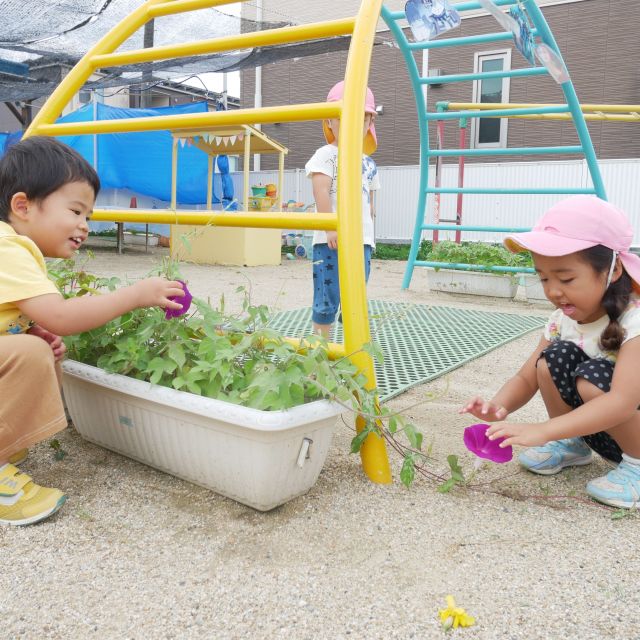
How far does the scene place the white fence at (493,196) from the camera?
25.4ft

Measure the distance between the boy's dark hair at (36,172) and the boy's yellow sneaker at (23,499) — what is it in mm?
499

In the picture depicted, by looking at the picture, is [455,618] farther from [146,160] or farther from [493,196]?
[493,196]

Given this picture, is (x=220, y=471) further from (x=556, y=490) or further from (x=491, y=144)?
(x=491, y=144)

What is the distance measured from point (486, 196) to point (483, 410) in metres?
7.68

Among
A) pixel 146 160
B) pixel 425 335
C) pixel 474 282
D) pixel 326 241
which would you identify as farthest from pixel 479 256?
pixel 146 160

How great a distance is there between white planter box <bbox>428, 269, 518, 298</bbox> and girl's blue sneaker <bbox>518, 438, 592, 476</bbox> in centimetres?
280

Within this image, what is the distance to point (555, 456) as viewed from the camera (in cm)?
146

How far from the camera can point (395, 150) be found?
9305mm

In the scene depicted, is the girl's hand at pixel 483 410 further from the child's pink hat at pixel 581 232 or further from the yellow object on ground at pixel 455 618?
the yellow object on ground at pixel 455 618

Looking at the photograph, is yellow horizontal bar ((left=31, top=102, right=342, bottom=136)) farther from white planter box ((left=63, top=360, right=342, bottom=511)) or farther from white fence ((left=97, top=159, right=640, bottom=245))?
white fence ((left=97, top=159, right=640, bottom=245))

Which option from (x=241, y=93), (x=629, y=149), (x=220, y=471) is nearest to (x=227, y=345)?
(x=220, y=471)

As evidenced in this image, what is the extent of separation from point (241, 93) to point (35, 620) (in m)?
10.4

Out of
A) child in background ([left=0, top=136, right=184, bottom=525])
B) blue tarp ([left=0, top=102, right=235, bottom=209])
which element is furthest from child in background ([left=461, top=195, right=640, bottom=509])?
blue tarp ([left=0, top=102, right=235, bottom=209])

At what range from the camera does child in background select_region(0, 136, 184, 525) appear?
1.15m
